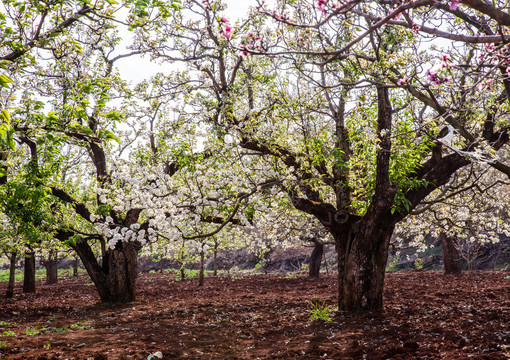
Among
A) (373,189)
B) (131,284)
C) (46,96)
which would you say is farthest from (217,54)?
(131,284)

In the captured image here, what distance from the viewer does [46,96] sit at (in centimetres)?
1288

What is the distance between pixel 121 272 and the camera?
1376cm

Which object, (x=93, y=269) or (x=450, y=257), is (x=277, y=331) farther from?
(x=450, y=257)

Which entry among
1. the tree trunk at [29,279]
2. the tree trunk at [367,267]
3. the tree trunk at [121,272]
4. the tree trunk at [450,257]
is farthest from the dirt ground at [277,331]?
the tree trunk at [29,279]

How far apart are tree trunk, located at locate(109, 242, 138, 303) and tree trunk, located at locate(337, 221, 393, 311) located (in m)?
8.17

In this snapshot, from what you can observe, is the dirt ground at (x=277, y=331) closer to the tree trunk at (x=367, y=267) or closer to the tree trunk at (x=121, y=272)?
the tree trunk at (x=367, y=267)

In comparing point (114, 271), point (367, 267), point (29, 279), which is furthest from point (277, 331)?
point (29, 279)

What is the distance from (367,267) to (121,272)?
A: 926 centimetres

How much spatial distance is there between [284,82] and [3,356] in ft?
29.2

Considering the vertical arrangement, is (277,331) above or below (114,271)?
below

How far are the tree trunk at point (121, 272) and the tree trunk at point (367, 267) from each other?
8167mm

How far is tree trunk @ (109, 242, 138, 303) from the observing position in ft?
44.7

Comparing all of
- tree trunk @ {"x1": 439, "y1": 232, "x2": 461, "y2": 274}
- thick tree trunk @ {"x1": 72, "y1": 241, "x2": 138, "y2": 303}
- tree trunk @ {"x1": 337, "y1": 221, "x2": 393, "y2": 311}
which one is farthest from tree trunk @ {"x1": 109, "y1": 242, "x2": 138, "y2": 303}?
tree trunk @ {"x1": 439, "y1": 232, "x2": 461, "y2": 274}

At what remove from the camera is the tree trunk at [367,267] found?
8.84 metres
